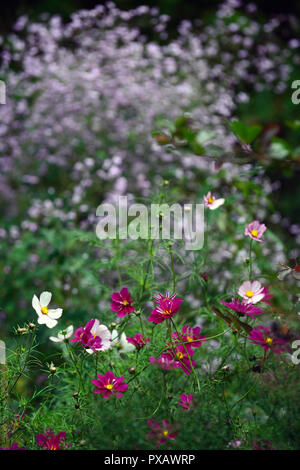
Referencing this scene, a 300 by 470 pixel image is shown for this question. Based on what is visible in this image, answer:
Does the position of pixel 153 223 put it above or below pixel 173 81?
above

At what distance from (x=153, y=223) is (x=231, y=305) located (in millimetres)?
298

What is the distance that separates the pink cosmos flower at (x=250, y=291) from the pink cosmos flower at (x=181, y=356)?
0.42 feet

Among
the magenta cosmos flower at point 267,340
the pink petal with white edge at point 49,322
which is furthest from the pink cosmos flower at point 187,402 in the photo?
the pink petal with white edge at point 49,322

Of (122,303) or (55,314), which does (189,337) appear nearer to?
(122,303)

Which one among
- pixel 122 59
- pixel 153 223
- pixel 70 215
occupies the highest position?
pixel 153 223

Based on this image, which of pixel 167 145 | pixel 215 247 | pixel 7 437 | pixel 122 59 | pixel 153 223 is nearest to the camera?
pixel 7 437

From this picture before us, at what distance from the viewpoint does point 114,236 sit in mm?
1108

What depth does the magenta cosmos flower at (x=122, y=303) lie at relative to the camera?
831 mm

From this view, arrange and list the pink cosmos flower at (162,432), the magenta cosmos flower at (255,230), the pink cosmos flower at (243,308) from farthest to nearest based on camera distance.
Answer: the magenta cosmos flower at (255,230) < the pink cosmos flower at (243,308) < the pink cosmos flower at (162,432)

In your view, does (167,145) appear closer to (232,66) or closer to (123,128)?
(123,128)

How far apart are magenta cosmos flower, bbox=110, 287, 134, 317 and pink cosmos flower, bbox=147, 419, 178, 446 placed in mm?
191

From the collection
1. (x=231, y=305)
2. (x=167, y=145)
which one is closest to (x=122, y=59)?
(x=167, y=145)

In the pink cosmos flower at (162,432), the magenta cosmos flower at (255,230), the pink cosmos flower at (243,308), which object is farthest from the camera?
the magenta cosmos flower at (255,230)

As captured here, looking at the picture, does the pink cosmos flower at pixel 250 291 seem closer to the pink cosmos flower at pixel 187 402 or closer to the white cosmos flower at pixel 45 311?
the pink cosmos flower at pixel 187 402
